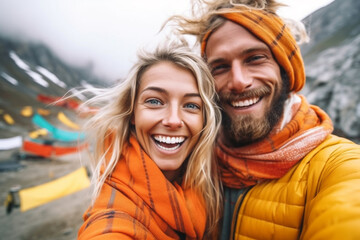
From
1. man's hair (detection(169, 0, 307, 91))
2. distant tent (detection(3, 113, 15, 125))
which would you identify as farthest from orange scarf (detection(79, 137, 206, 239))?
distant tent (detection(3, 113, 15, 125))

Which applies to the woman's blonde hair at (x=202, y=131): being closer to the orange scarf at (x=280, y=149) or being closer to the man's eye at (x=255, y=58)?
the orange scarf at (x=280, y=149)

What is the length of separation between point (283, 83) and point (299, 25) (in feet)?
3.41

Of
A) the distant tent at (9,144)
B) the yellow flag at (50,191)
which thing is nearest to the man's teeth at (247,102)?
the yellow flag at (50,191)

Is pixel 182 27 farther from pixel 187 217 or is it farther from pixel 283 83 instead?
pixel 187 217

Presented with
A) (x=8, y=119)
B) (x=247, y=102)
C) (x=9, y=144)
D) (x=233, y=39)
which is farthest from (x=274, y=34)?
(x=8, y=119)

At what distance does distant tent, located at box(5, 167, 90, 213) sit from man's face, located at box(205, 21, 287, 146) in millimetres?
6802

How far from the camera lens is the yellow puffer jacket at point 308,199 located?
737mm

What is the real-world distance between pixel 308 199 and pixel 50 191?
7.72 metres

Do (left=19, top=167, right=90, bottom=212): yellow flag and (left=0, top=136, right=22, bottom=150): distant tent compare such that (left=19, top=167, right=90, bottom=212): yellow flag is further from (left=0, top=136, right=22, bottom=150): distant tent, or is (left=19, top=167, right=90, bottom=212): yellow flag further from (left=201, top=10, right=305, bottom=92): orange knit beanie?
(left=0, top=136, right=22, bottom=150): distant tent

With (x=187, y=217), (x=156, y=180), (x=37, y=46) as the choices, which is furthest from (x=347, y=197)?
(x=37, y=46)

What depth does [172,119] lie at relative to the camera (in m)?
1.47

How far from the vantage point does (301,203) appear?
3.85 feet

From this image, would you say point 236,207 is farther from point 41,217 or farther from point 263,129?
point 41,217

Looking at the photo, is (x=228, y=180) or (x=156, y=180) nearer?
(x=156, y=180)
